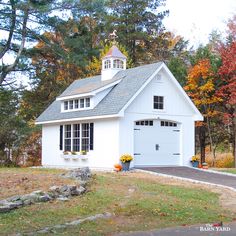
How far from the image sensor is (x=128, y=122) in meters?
23.6

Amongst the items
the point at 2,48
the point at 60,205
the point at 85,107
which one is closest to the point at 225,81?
the point at 85,107

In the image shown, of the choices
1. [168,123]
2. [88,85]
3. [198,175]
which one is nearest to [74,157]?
[88,85]

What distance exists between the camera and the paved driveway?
18.9 meters

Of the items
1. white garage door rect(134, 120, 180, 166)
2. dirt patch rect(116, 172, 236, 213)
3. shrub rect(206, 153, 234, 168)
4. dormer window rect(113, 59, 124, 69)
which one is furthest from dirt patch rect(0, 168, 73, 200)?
shrub rect(206, 153, 234, 168)

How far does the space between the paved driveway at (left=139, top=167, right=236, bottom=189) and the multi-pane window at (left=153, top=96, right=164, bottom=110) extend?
3.37m

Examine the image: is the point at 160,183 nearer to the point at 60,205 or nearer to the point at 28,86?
the point at 60,205

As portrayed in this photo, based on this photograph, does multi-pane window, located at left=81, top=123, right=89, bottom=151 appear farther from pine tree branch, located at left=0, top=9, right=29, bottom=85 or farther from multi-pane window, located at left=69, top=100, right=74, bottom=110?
pine tree branch, located at left=0, top=9, right=29, bottom=85

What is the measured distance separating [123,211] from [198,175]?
9.90 m

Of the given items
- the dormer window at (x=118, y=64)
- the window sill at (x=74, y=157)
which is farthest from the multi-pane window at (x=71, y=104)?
the dormer window at (x=118, y=64)

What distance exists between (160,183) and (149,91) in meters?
8.11

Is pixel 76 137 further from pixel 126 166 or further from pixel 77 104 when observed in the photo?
pixel 126 166

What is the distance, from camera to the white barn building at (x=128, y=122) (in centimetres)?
2352

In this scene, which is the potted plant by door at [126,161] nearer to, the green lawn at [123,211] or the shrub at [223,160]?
the green lawn at [123,211]

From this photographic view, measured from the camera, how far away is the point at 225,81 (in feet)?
110
